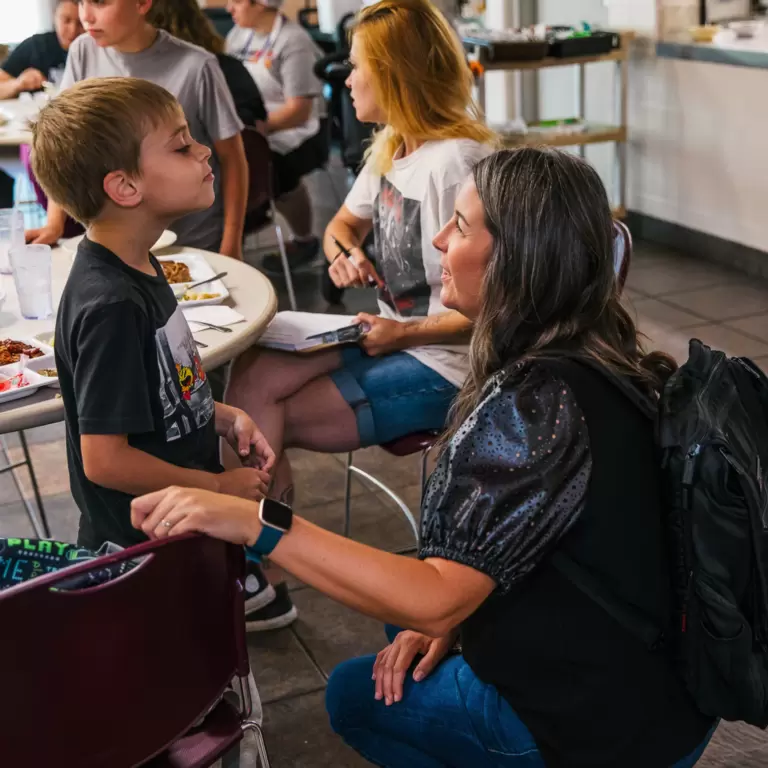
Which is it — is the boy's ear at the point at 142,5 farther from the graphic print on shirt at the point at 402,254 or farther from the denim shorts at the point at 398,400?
the denim shorts at the point at 398,400

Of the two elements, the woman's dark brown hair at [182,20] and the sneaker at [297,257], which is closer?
the woman's dark brown hair at [182,20]

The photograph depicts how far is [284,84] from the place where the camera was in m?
4.89

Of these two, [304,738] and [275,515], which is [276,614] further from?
[275,515]

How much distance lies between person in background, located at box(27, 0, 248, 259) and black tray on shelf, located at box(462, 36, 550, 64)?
2.20 metres

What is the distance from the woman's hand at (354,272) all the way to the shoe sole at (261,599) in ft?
2.38

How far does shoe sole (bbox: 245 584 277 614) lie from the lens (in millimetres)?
2361

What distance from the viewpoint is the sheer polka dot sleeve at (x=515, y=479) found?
3.78 ft

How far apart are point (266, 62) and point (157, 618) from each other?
420 centimetres

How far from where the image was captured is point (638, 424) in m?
1.22

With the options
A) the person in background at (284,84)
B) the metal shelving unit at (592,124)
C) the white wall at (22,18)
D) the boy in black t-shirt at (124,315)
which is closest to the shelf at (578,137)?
the metal shelving unit at (592,124)

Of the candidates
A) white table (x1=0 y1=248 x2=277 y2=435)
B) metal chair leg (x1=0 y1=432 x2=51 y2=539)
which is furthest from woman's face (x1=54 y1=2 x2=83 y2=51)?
white table (x1=0 y1=248 x2=277 y2=435)

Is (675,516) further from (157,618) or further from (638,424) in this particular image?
(157,618)

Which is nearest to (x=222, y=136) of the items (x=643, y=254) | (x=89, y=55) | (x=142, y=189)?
(x=89, y=55)

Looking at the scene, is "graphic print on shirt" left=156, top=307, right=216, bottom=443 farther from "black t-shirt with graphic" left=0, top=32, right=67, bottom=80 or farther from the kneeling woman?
"black t-shirt with graphic" left=0, top=32, right=67, bottom=80
